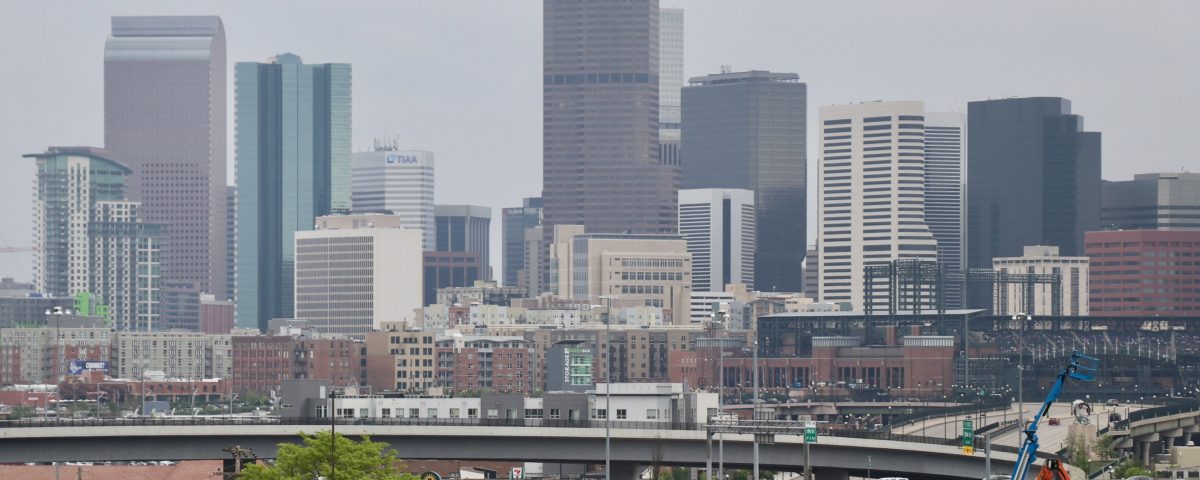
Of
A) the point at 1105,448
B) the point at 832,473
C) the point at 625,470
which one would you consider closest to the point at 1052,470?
the point at 832,473

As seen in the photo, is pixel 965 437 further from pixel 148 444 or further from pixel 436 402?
pixel 436 402

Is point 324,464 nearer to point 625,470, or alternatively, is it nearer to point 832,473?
point 625,470

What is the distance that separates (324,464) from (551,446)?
34.8m

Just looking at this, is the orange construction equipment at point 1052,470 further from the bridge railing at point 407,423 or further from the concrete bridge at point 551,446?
the concrete bridge at point 551,446

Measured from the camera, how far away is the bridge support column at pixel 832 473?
13638 centimetres

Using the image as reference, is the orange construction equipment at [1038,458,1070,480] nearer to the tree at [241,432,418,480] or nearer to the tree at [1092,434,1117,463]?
the tree at [241,432,418,480]

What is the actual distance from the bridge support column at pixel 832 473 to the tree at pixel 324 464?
37481 millimetres

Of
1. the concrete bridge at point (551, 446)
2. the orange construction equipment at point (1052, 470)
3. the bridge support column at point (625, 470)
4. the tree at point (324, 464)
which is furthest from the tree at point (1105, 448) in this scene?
the orange construction equipment at point (1052, 470)

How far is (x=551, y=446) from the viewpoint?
13712 cm

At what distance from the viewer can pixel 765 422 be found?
132 metres

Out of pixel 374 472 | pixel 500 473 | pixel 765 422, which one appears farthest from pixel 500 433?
pixel 500 473

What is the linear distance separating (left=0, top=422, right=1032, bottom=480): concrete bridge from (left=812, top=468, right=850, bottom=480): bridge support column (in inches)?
2.2

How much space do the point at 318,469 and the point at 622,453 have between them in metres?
36.0

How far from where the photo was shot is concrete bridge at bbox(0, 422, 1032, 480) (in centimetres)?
13088
